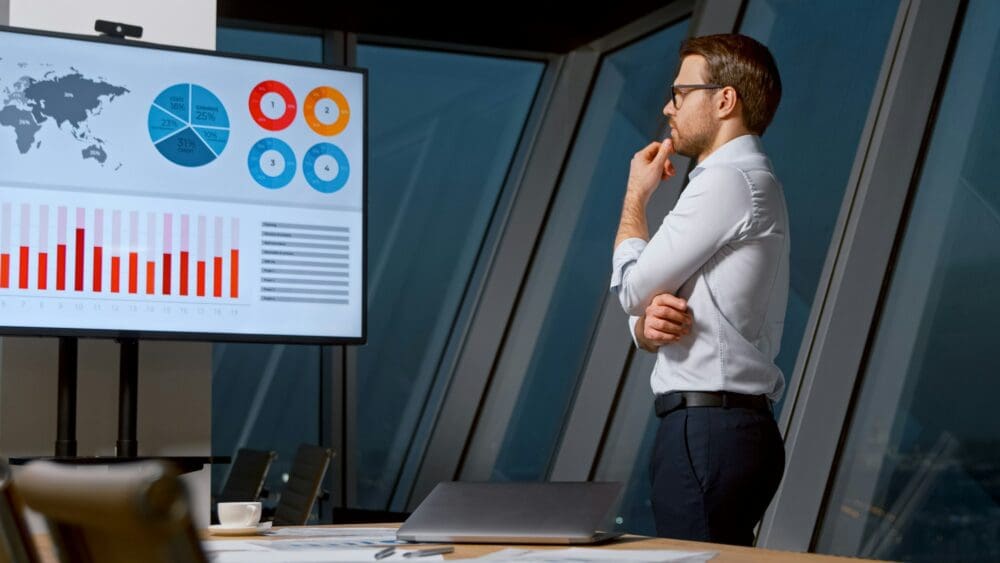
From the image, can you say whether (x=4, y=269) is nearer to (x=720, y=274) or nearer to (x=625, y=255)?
(x=625, y=255)

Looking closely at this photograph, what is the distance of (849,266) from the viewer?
429cm

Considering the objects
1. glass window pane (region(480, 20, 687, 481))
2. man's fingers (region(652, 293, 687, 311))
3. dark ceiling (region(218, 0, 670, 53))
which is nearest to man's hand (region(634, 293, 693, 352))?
man's fingers (region(652, 293, 687, 311))

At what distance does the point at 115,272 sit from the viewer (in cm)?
272

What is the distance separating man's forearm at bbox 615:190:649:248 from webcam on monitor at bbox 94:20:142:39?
47.4 inches

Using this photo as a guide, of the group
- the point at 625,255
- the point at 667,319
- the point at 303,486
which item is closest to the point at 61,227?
the point at 625,255

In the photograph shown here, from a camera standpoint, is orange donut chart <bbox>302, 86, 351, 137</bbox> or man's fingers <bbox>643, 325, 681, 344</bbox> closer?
man's fingers <bbox>643, 325, 681, 344</bbox>

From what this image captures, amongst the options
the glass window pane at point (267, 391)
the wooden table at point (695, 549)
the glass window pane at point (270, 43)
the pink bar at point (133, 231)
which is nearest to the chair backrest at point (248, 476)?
the glass window pane at point (267, 391)

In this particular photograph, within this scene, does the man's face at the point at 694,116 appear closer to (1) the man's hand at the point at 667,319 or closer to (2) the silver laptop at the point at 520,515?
(1) the man's hand at the point at 667,319

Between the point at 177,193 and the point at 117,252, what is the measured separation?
0.61ft

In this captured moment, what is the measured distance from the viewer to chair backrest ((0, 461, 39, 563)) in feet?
3.25

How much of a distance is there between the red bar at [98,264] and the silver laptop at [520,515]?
3.74 feet

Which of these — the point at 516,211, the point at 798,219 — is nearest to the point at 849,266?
the point at 798,219

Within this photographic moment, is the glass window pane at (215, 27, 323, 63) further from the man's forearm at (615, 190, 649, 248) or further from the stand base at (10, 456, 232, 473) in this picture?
the man's forearm at (615, 190, 649, 248)

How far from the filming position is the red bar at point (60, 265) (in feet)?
8.72
